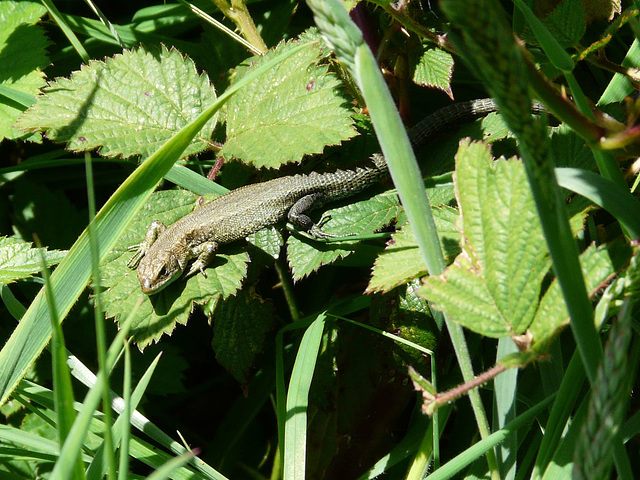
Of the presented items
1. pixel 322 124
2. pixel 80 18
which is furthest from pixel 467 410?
pixel 80 18

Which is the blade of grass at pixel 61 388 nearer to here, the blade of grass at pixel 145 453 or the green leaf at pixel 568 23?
the blade of grass at pixel 145 453

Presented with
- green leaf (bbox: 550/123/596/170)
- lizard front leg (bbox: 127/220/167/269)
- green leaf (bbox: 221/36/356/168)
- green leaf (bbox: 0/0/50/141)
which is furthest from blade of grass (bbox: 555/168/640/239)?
green leaf (bbox: 0/0/50/141)

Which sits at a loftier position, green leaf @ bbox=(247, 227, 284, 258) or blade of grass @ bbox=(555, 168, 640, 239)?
blade of grass @ bbox=(555, 168, 640, 239)

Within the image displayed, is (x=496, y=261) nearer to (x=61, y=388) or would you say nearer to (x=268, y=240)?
(x=61, y=388)

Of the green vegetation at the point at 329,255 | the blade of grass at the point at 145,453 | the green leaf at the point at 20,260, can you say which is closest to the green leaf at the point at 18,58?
the green vegetation at the point at 329,255

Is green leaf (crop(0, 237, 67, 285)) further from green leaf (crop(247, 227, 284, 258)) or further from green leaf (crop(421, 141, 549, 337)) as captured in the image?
green leaf (crop(421, 141, 549, 337))

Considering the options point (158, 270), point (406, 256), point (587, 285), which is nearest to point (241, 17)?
point (158, 270)
